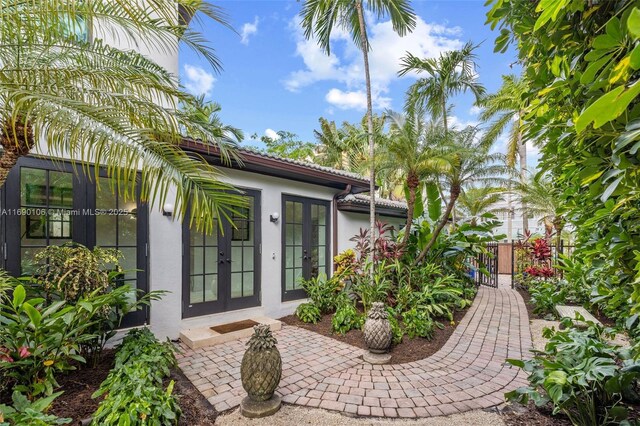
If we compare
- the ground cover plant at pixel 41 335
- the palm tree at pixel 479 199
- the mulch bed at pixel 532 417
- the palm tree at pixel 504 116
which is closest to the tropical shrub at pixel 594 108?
the mulch bed at pixel 532 417

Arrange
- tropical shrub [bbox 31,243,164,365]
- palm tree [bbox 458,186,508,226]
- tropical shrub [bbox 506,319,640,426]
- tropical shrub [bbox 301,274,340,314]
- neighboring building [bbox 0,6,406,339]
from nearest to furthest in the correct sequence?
tropical shrub [bbox 506,319,640,426]
tropical shrub [bbox 31,243,164,365]
neighboring building [bbox 0,6,406,339]
tropical shrub [bbox 301,274,340,314]
palm tree [bbox 458,186,508,226]

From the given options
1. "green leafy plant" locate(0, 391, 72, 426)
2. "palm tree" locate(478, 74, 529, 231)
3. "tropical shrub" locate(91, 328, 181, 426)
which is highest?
"palm tree" locate(478, 74, 529, 231)

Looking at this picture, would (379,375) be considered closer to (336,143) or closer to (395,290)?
(395,290)

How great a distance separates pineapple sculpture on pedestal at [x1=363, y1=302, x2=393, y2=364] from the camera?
4.63 m

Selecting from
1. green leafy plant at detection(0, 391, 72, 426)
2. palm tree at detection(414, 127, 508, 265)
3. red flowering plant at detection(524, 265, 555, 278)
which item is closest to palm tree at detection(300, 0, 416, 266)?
palm tree at detection(414, 127, 508, 265)

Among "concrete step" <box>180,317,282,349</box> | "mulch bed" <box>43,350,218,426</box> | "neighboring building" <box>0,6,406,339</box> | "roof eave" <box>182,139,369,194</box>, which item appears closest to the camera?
"mulch bed" <box>43,350,218,426</box>

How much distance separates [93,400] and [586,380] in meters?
4.71

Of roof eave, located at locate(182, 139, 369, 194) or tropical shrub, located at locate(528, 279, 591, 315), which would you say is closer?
roof eave, located at locate(182, 139, 369, 194)

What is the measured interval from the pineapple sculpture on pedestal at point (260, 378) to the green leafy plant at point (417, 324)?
289 centimetres

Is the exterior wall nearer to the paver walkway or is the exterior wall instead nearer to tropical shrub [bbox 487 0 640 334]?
the paver walkway

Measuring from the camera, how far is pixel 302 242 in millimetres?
7727

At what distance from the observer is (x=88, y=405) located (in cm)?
317

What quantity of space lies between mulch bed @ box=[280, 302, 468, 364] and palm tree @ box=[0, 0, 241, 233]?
3.50m

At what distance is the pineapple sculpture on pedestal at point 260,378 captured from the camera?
3.29 metres
